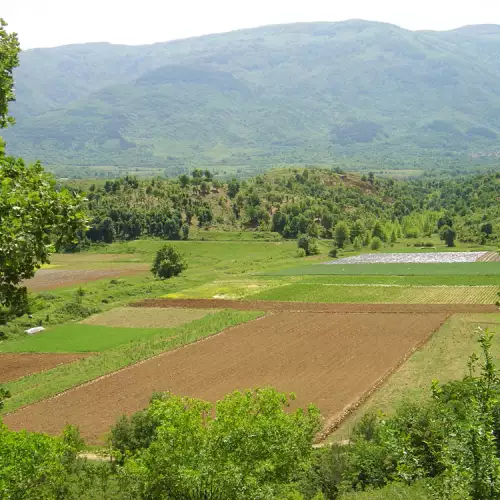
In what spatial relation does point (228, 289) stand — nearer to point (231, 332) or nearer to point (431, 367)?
point (231, 332)

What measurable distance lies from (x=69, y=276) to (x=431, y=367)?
80055 mm

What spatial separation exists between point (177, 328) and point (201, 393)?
25.1 m

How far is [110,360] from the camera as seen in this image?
57.8 metres

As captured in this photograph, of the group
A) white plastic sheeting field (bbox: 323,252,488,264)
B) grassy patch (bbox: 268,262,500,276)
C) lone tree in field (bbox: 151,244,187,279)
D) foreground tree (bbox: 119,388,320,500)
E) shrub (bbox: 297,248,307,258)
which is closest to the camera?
foreground tree (bbox: 119,388,320,500)

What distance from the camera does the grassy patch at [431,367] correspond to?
42.9m

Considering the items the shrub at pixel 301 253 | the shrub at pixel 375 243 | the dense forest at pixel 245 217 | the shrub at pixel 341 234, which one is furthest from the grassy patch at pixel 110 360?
the dense forest at pixel 245 217

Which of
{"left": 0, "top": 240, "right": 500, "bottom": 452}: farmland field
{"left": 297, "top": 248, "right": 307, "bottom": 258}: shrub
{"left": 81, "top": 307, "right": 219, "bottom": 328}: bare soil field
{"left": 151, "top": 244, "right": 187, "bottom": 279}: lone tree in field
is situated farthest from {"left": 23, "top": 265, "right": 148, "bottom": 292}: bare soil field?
{"left": 297, "top": 248, "right": 307, "bottom": 258}: shrub

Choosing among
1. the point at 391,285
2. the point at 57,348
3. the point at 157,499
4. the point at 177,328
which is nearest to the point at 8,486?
the point at 157,499

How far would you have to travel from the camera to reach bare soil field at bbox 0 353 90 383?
178 feet

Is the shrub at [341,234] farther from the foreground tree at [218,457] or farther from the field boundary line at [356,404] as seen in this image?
the foreground tree at [218,457]

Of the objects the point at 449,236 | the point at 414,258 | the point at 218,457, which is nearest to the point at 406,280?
the point at 414,258

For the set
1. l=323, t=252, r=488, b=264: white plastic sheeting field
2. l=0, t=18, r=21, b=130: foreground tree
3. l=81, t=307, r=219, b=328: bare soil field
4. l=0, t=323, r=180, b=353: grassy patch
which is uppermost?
l=0, t=18, r=21, b=130: foreground tree

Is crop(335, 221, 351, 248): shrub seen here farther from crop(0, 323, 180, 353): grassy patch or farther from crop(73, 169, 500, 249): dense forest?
crop(0, 323, 180, 353): grassy patch

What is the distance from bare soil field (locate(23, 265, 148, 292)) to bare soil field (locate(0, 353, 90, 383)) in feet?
136
